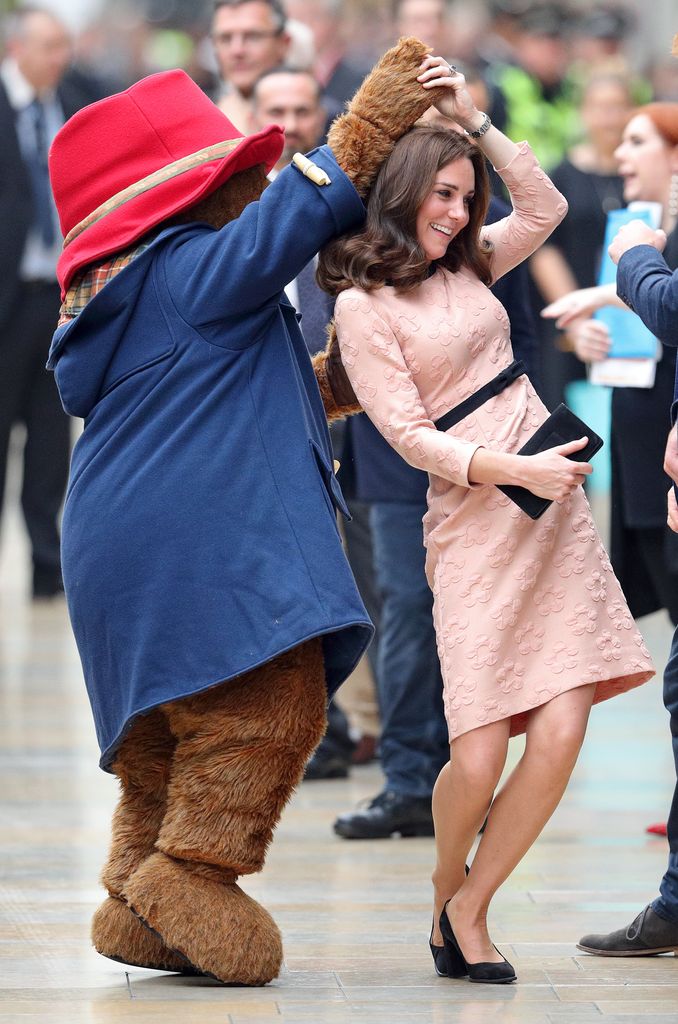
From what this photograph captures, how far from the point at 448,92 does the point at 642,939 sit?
1.62m

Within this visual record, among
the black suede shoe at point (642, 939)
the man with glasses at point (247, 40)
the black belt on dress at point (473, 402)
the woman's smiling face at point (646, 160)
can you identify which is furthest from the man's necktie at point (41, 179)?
the black suede shoe at point (642, 939)

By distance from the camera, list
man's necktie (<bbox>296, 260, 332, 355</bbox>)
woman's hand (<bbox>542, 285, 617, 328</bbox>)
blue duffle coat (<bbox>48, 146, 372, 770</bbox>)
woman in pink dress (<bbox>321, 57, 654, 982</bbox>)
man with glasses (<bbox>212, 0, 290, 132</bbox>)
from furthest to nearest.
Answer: man with glasses (<bbox>212, 0, 290, 132</bbox>), man's necktie (<bbox>296, 260, 332, 355</bbox>), woman's hand (<bbox>542, 285, 617, 328</bbox>), woman in pink dress (<bbox>321, 57, 654, 982</bbox>), blue duffle coat (<bbox>48, 146, 372, 770</bbox>)

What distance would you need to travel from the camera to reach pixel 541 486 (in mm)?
3275

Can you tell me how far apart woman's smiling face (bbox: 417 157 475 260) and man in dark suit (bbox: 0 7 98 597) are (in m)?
4.91

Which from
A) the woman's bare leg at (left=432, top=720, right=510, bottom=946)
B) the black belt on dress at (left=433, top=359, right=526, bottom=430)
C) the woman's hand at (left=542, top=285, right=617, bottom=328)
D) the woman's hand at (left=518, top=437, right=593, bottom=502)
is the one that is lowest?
Result: the woman's bare leg at (left=432, top=720, right=510, bottom=946)

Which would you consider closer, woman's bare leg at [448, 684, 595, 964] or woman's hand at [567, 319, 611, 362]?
woman's bare leg at [448, 684, 595, 964]

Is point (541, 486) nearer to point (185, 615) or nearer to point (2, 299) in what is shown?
point (185, 615)

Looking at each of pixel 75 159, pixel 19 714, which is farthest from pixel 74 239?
pixel 19 714

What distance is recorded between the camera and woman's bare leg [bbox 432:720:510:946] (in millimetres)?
3361

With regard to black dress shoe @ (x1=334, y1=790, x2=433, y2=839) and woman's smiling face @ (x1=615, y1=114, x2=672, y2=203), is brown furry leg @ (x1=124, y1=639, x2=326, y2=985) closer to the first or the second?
black dress shoe @ (x1=334, y1=790, x2=433, y2=839)

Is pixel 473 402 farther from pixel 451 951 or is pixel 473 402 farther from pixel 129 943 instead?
pixel 129 943

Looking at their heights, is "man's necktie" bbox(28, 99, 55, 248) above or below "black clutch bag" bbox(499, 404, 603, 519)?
below

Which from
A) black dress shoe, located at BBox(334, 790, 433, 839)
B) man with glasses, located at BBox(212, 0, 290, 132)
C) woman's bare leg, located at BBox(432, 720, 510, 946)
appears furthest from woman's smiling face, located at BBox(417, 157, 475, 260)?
man with glasses, located at BBox(212, 0, 290, 132)

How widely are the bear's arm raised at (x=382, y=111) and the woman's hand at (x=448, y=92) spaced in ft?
0.06
